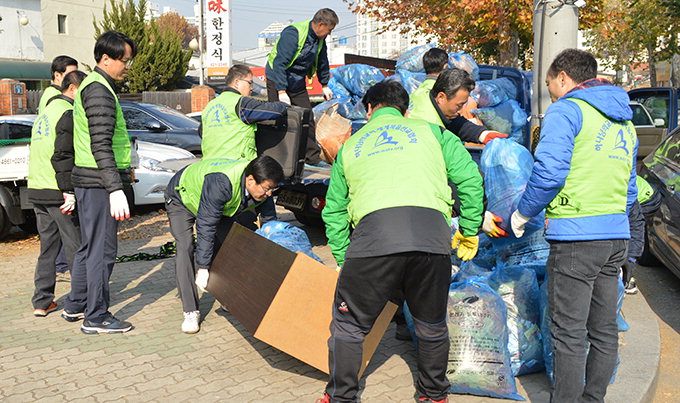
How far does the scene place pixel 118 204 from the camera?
4672 millimetres

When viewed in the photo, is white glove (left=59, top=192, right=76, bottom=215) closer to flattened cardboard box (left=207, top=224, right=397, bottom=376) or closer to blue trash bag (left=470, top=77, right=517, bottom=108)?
flattened cardboard box (left=207, top=224, right=397, bottom=376)

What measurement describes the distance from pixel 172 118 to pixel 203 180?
25.0 feet

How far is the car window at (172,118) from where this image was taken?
11.7 m

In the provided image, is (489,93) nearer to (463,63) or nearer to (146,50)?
(463,63)

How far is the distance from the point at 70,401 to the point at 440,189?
2.44 meters

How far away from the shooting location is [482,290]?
396 cm

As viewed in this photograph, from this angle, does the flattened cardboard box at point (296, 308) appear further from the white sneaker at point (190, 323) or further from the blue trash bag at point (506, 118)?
the blue trash bag at point (506, 118)

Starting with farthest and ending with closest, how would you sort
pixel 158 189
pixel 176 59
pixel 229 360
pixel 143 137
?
1. pixel 176 59
2. pixel 143 137
3. pixel 158 189
4. pixel 229 360

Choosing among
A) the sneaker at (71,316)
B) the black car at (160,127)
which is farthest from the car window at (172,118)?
the sneaker at (71,316)

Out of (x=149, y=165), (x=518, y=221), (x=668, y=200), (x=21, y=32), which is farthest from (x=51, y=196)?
(x=21, y=32)

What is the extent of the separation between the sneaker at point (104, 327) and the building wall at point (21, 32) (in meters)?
30.7

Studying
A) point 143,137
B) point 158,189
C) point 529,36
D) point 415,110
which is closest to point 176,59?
point 529,36

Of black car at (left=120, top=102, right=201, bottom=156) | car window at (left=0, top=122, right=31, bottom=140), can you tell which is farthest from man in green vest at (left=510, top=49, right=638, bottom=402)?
black car at (left=120, top=102, right=201, bottom=156)

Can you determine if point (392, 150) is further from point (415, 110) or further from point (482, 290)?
point (415, 110)
